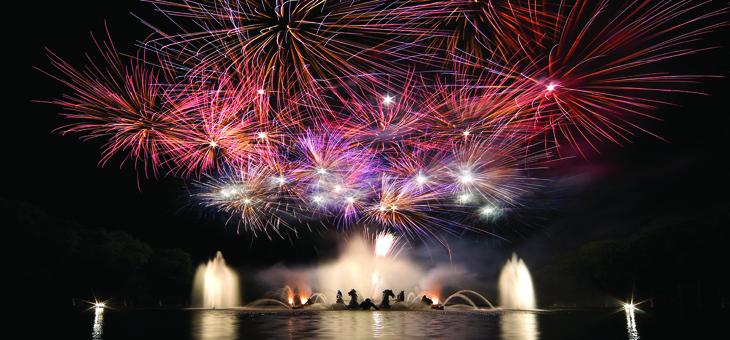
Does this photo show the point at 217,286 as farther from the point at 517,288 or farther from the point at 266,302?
the point at 517,288

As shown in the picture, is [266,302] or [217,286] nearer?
[217,286]

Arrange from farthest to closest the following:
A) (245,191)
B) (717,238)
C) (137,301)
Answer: (137,301) → (717,238) → (245,191)

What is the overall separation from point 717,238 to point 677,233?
3.68 m

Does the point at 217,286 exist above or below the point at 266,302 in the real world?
above

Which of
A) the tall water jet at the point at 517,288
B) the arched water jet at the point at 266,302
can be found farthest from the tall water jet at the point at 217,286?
the tall water jet at the point at 517,288

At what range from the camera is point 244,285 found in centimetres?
6019

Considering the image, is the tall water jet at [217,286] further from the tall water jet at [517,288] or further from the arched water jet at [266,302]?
the tall water jet at [517,288]

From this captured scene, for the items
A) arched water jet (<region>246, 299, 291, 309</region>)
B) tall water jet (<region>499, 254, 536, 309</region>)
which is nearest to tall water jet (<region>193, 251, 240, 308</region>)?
arched water jet (<region>246, 299, 291, 309</region>)

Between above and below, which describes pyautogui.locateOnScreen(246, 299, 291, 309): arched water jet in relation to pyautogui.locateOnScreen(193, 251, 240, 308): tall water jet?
below

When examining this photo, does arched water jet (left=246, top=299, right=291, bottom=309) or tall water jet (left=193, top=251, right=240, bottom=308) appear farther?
tall water jet (left=193, top=251, right=240, bottom=308)

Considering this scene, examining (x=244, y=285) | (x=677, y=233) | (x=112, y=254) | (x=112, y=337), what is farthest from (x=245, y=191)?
(x=677, y=233)

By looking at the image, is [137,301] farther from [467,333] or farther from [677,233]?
[677,233]

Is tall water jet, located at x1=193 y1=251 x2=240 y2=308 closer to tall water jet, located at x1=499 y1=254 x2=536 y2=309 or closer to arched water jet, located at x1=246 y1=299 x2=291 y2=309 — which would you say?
arched water jet, located at x1=246 y1=299 x2=291 y2=309

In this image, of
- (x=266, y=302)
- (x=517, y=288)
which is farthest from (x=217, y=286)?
(x=517, y=288)
